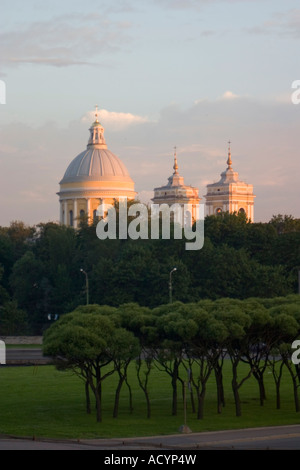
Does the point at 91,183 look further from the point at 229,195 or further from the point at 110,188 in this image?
the point at 229,195

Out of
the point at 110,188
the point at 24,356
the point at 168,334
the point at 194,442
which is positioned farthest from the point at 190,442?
the point at 110,188

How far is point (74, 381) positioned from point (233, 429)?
1862 centimetres

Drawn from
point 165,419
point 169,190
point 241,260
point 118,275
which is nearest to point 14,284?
point 118,275

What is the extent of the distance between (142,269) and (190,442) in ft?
181

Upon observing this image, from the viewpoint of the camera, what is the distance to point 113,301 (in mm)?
90938

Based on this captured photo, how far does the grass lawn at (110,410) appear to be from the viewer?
40.8 metres

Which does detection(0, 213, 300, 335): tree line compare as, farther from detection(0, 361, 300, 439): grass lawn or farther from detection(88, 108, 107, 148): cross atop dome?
detection(88, 108, 107, 148): cross atop dome

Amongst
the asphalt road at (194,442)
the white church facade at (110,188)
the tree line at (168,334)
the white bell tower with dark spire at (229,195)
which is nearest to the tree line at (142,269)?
the tree line at (168,334)

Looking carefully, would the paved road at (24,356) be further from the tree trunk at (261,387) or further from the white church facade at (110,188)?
the white church facade at (110,188)

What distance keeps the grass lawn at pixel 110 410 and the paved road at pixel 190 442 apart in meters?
1.53

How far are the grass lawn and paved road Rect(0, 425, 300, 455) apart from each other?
1.53 metres

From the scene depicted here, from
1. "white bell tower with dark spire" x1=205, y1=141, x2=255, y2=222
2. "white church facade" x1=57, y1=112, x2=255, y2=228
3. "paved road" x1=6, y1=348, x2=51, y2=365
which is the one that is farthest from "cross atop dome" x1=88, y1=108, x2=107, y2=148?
"paved road" x1=6, y1=348, x2=51, y2=365

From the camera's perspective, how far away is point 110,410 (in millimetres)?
46594
